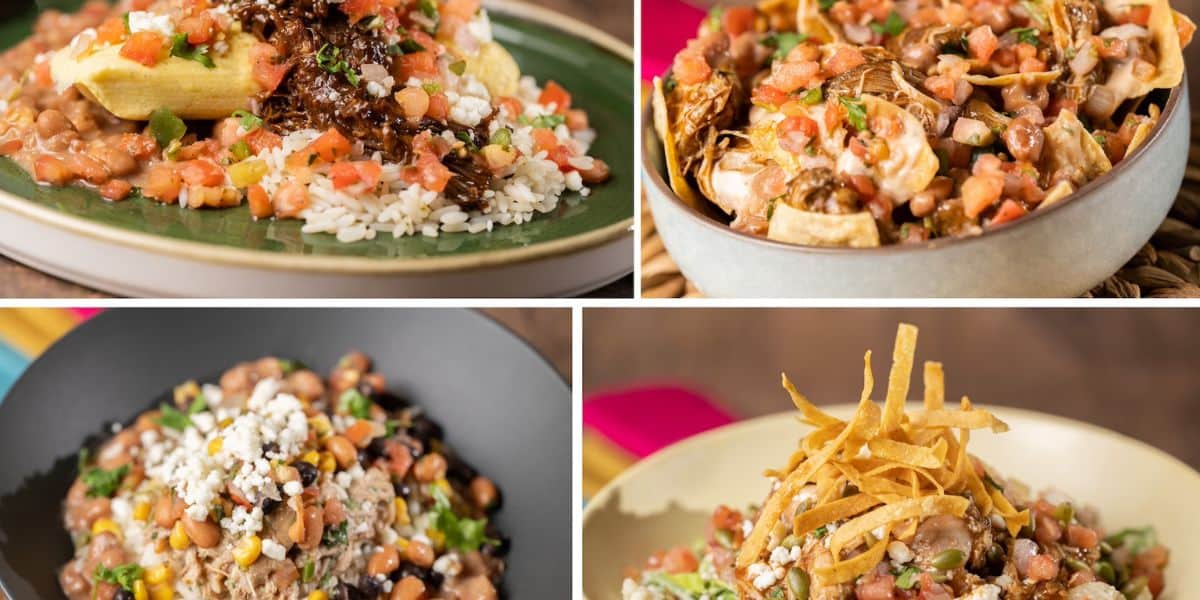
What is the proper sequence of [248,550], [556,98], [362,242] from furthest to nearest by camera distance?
1. [556,98]
2. [362,242]
3. [248,550]

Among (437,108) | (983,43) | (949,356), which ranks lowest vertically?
(949,356)

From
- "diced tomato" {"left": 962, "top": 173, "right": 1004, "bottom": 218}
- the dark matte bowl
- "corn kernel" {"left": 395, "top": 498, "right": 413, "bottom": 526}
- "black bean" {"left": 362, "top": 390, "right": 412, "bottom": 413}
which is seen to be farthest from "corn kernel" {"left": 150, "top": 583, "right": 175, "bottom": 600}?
"diced tomato" {"left": 962, "top": 173, "right": 1004, "bottom": 218}

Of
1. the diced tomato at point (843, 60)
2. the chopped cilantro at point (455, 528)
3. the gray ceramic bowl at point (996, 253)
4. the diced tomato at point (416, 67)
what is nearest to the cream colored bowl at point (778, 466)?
the chopped cilantro at point (455, 528)

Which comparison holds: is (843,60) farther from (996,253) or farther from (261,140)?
A: (261,140)

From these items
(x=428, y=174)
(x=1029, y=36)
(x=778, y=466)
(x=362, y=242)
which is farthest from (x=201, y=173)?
(x=1029, y=36)

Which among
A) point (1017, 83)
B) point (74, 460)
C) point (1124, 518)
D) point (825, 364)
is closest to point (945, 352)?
point (825, 364)

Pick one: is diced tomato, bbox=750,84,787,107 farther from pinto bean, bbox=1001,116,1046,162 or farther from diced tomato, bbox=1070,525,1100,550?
diced tomato, bbox=1070,525,1100,550

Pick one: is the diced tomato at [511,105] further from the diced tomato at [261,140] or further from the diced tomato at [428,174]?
the diced tomato at [261,140]
